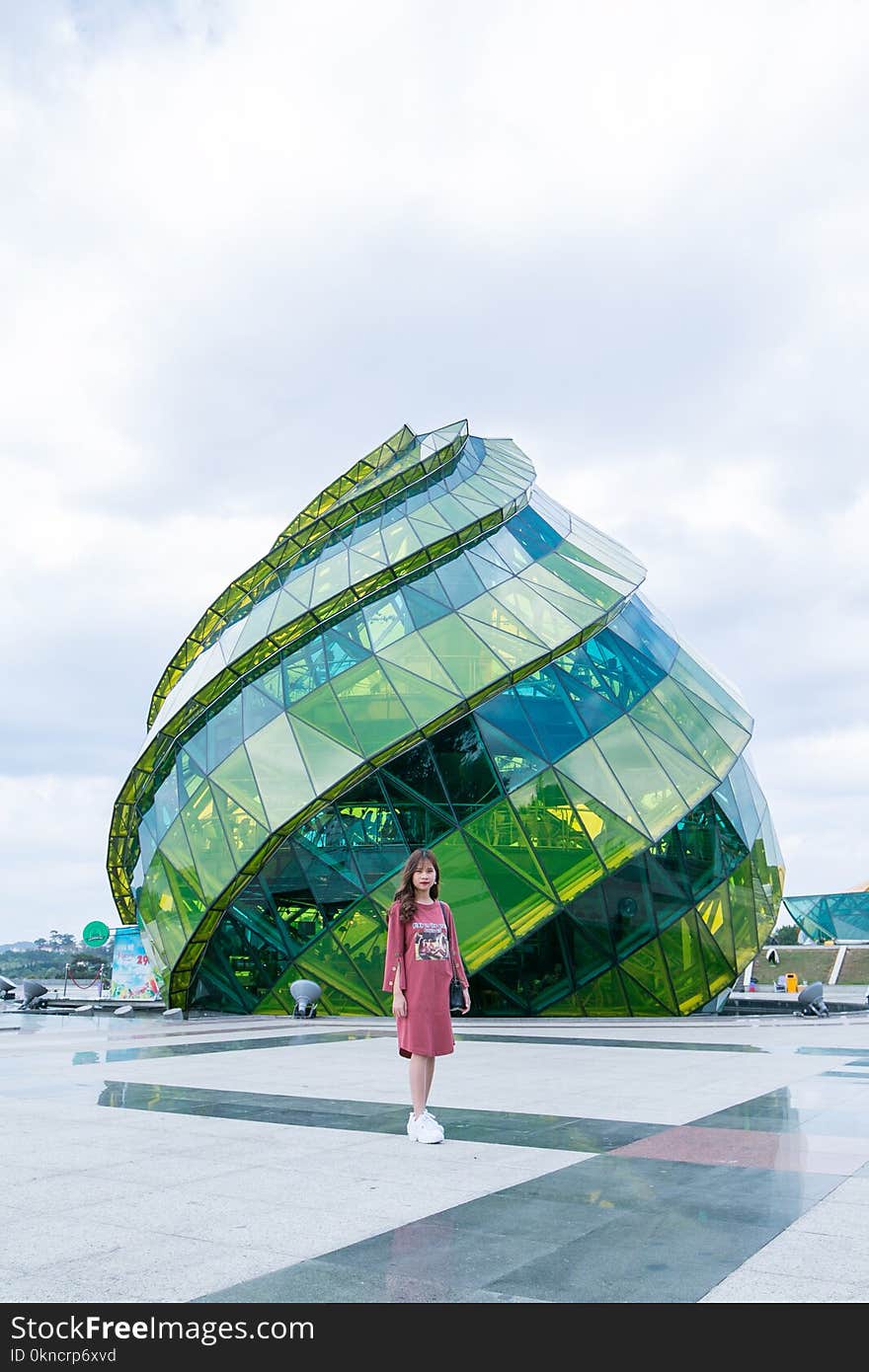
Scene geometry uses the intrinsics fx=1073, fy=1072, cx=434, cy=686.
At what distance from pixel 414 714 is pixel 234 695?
530cm

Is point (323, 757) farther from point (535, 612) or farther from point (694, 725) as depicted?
point (694, 725)

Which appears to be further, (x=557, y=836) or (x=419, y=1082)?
(x=557, y=836)

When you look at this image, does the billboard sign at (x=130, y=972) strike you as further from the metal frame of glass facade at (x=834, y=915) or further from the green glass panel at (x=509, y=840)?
the metal frame of glass facade at (x=834, y=915)

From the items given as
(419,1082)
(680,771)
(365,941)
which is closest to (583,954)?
(365,941)

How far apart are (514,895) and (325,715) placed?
17.4 ft

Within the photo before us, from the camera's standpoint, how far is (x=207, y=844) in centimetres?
2298

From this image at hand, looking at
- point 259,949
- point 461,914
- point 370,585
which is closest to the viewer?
point 461,914

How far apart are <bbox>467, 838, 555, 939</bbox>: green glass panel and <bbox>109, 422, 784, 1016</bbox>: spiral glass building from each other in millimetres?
38

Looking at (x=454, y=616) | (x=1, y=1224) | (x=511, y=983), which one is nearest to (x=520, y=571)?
(x=454, y=616)

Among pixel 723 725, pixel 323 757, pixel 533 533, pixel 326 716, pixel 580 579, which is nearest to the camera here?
pixel 323 757

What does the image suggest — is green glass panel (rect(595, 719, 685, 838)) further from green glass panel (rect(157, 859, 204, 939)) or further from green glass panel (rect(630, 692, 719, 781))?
green glass panel (rect(157, 859, 204, 939))

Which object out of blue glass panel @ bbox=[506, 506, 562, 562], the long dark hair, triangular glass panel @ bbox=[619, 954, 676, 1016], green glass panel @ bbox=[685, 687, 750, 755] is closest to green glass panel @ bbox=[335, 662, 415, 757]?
blue glass panel @ bbox=[506, 506, 562, 562]
